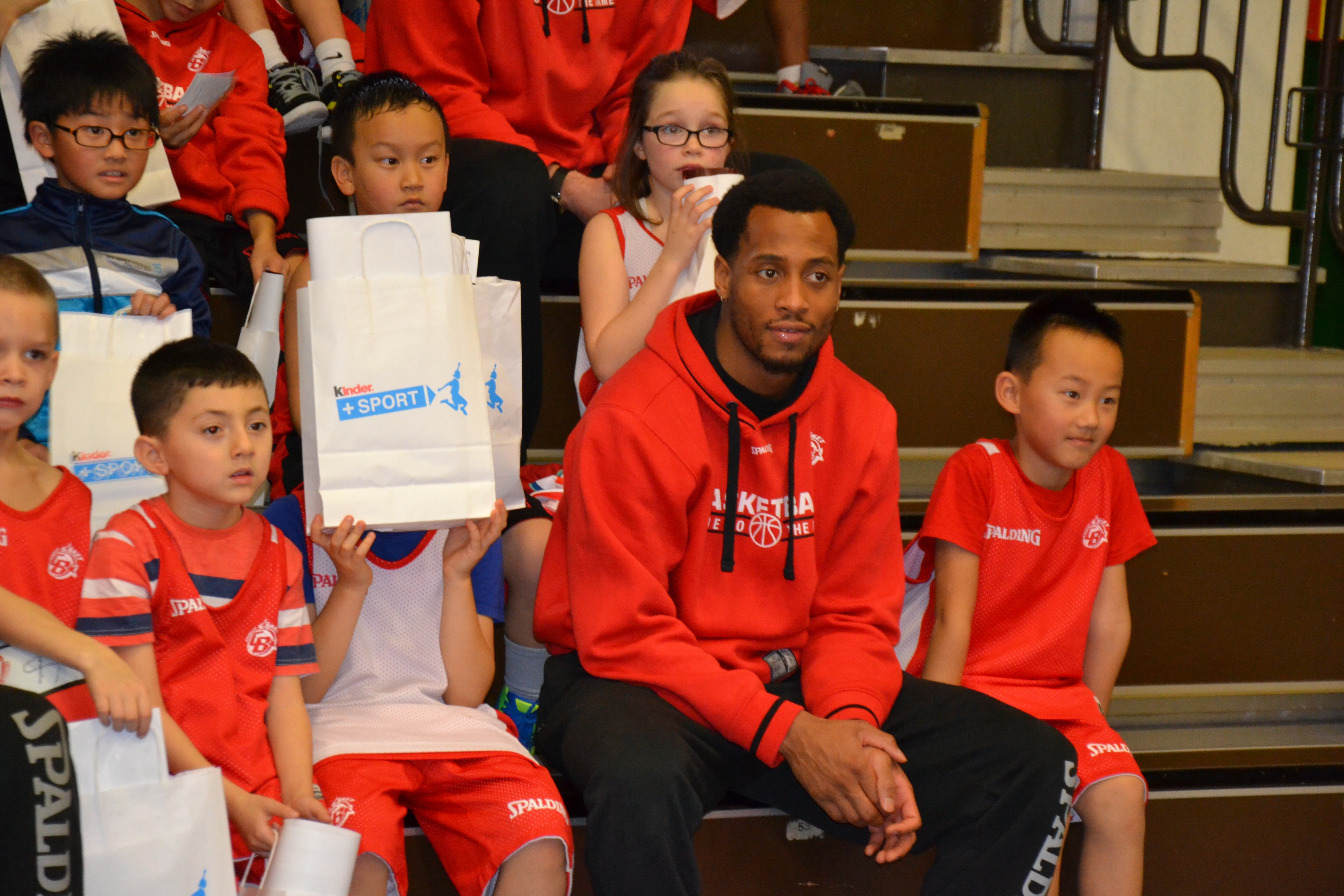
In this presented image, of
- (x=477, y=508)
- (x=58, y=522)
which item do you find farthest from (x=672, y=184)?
(x=58, y=522)

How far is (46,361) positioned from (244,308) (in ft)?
2.32

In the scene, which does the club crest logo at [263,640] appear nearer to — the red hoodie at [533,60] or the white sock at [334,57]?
the red hoodie at [533,60]

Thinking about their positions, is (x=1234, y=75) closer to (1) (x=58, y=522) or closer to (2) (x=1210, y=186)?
(2) (x=1210, y=186)

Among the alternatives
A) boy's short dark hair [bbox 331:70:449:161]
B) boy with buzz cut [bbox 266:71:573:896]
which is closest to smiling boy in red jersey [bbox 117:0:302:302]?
boy's short dark hair [bbox 331:70:449:161]

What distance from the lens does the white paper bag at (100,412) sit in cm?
160

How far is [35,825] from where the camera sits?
1.23 m

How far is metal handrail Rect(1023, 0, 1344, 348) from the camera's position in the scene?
3.01m

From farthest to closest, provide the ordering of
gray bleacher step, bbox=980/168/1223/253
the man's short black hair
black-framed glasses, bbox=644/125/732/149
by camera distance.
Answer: gray bleacher step, bbox=980/168/1223/253 → black-framed glasses, bbox=644/125/732/149 → the man's short black hair

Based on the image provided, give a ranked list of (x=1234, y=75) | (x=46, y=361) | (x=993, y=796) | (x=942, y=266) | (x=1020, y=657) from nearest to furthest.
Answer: (x=46, y=361) < (x=993, y=796) < (x=1020, y=657) < (x=942, y=266) < (x=1234, y=75)

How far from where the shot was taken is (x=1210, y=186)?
3104mm

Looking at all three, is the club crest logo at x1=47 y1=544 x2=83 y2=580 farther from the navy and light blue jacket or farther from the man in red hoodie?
the man in red hoodie

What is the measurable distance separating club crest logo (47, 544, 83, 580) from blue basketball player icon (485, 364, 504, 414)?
0.55 metres

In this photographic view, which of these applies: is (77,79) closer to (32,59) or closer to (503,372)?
(32,59)

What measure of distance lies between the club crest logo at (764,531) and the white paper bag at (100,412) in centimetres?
77
